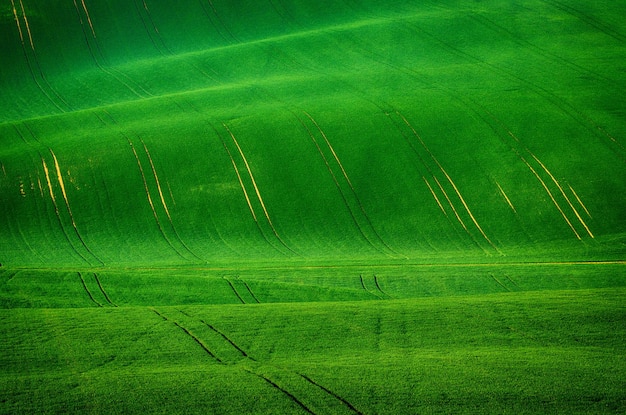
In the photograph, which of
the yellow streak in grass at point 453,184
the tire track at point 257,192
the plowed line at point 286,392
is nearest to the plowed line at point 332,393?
the plowed line at point 286,392

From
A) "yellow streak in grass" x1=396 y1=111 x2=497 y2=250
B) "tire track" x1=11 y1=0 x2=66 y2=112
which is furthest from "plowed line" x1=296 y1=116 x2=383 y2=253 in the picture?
"tire track" x1=11 y1=0 x2=66 y2=112

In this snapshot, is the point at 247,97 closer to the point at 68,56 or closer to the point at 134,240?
the point at 134,240

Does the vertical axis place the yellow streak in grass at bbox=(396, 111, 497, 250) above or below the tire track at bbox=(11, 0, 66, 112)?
below

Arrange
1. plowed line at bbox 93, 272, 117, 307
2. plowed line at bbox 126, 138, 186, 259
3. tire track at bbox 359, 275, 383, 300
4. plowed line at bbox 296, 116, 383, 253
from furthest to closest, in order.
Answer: plowed line at bbox 296, 116, 383, 253 → plowed line at bbox 126, 138, 186, 259 → tire track at bbox 359, 275, 383, 300 → plowed line at bbox 93, 272, 117, 307

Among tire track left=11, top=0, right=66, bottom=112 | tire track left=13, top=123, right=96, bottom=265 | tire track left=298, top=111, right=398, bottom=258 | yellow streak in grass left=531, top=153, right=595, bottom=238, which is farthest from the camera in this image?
tire track left=11, top=0, right=66, bottom=112

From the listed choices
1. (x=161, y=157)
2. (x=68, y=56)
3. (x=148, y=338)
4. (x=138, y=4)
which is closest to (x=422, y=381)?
(x=148, y=338)

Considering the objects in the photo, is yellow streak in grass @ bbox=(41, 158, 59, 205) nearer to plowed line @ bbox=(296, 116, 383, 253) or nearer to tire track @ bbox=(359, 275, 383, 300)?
plowed line @ bbox=(296, 116, 383, 253)

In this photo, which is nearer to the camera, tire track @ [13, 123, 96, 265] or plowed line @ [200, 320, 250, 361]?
plowed line @ [200, 320, 250, 361]

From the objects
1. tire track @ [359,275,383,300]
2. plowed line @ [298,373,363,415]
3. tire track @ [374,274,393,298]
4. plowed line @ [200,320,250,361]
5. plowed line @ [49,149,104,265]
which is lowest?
tire track @ [374,274,393,298]
